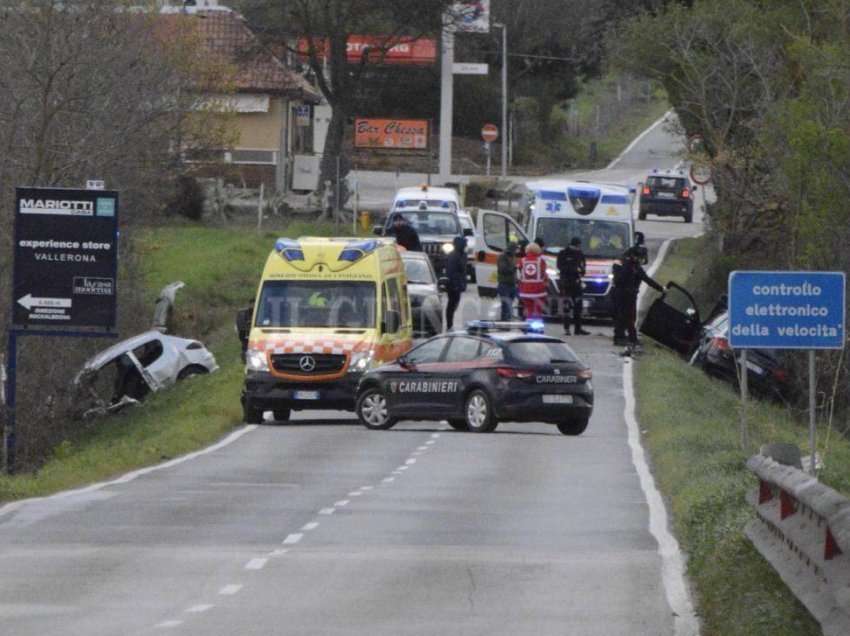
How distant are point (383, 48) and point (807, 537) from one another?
5748 cm

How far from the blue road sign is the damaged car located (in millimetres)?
21134

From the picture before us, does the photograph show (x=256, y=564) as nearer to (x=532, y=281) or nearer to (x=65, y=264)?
(x=65, y=264)

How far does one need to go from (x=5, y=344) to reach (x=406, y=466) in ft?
41.9

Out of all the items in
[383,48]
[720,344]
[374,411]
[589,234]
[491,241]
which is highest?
[383,48]

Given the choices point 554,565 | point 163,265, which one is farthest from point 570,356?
point 163,265

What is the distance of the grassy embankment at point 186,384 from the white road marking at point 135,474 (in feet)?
0.76

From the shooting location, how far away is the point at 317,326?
27688 mm

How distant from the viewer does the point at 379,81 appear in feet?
301

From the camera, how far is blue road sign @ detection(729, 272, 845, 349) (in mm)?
16141

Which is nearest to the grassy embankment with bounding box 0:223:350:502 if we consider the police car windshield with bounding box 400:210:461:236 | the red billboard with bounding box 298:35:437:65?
the police car windshield with bounding box 400:210:461:236

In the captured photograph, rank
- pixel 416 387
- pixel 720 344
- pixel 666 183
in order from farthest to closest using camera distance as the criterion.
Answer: pixel 666 183 < pixel 720 344 < pixel 416 387

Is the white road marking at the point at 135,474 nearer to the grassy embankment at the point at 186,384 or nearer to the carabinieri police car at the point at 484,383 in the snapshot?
the grassy embankment at the point at 186,384

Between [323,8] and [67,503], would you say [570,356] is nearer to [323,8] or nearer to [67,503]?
[67,503]

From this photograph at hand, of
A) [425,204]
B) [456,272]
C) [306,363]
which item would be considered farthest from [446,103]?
[306,363]
